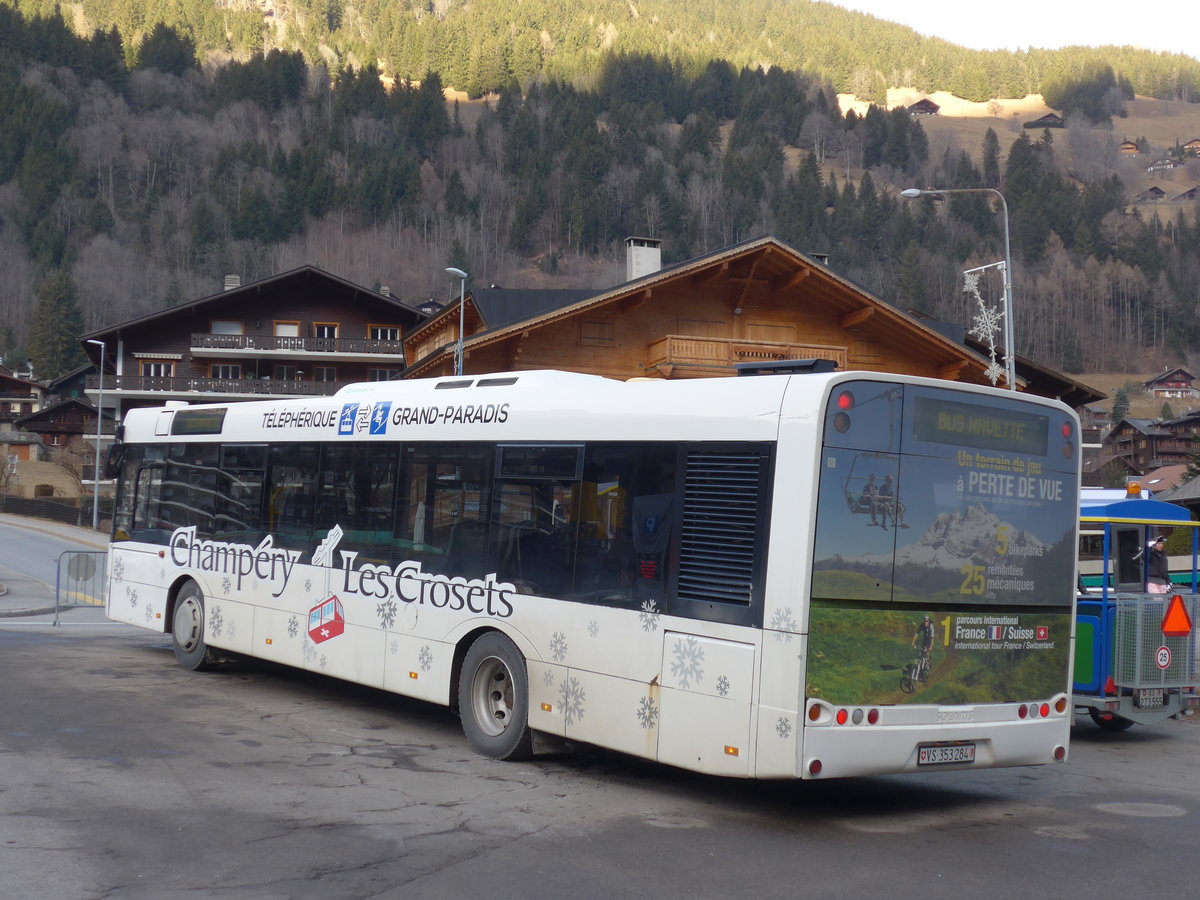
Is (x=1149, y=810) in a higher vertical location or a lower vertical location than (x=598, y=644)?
lower

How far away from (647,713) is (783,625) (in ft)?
4.57

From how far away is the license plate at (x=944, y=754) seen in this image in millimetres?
8139

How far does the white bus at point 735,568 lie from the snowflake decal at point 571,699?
14mm

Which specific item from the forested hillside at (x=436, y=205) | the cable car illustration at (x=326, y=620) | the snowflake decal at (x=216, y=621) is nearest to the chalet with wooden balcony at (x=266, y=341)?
the snowflake decal at (x=216, y=621)

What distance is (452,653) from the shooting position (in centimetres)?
1061

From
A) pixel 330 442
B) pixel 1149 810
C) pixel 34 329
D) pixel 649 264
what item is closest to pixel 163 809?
pixel 330 442

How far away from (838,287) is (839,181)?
17128cm

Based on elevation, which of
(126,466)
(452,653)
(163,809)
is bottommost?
(163,809)

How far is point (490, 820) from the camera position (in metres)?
8.02

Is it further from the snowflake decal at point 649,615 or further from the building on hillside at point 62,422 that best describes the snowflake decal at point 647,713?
the building on hillside at point 62,422

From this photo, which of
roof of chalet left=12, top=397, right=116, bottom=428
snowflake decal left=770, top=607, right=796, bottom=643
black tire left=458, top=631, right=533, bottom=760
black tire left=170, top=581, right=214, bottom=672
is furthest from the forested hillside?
snowflake decal left=770, top=607, right=796, bottom=643

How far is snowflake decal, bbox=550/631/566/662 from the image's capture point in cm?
950

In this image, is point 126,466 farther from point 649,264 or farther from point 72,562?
point 649,264

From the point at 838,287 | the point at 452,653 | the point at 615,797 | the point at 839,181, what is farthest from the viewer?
the point at 839,181
